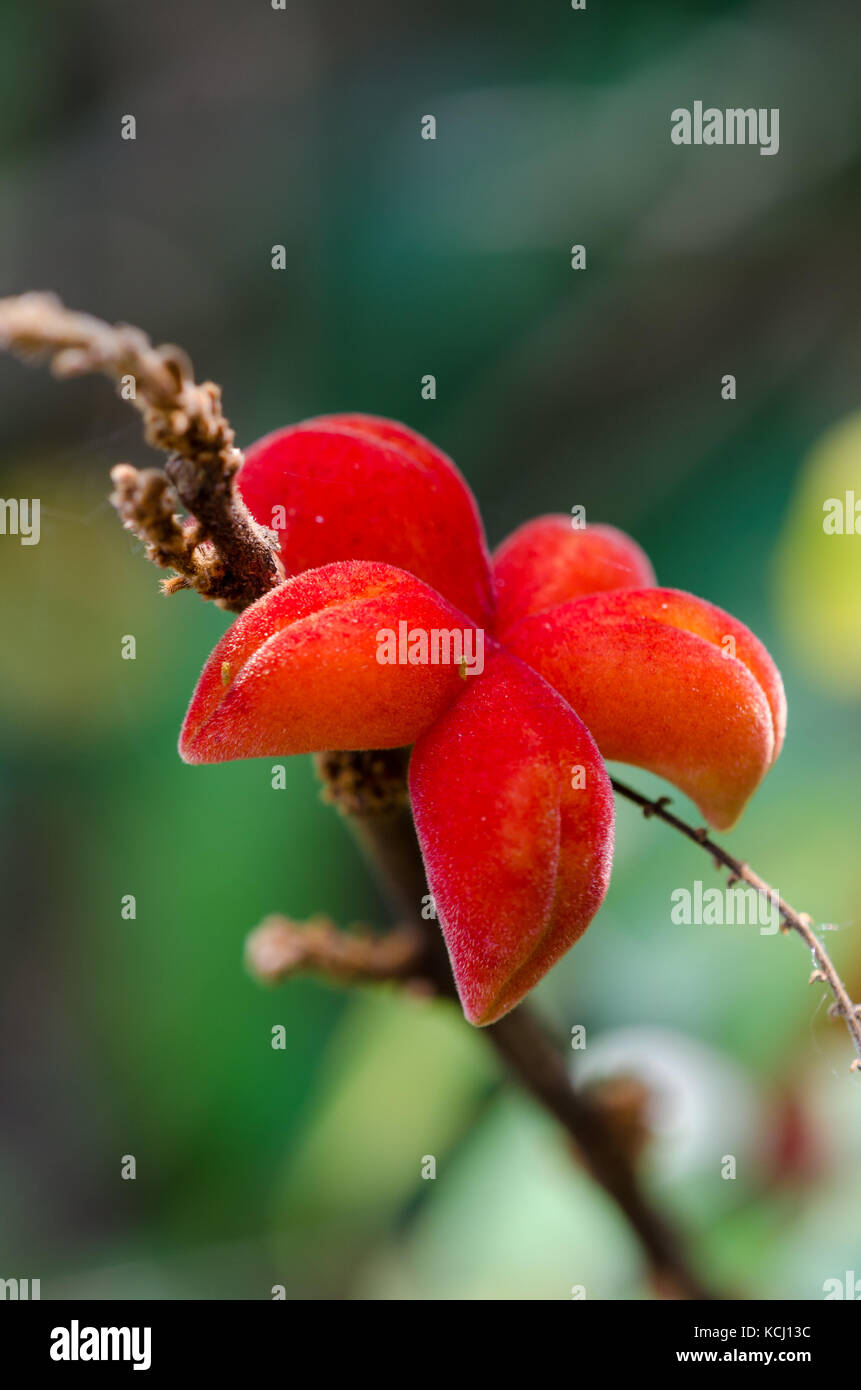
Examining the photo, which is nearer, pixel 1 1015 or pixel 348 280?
pixel 1 1015

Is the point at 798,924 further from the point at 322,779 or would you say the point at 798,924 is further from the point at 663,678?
the point at 322,779

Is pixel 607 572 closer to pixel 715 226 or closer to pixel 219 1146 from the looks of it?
pixel 219 1146

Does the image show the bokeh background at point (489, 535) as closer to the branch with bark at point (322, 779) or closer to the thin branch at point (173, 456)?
the branch with bark at point (322, 779)

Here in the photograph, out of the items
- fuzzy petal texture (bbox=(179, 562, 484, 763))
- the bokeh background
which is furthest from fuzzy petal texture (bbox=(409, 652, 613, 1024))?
the bokeh background

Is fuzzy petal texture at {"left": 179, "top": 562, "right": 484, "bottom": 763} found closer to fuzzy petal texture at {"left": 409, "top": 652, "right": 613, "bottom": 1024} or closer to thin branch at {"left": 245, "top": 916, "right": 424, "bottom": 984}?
fuzzy petal texture at {"left": 409, "top": 652, "right": 613, "bottom": 1024}

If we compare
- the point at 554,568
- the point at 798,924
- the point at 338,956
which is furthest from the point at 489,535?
the point at 798,924

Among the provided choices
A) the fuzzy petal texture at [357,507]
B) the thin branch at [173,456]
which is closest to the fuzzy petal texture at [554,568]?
the fuzzy petal texture at [357,507]
